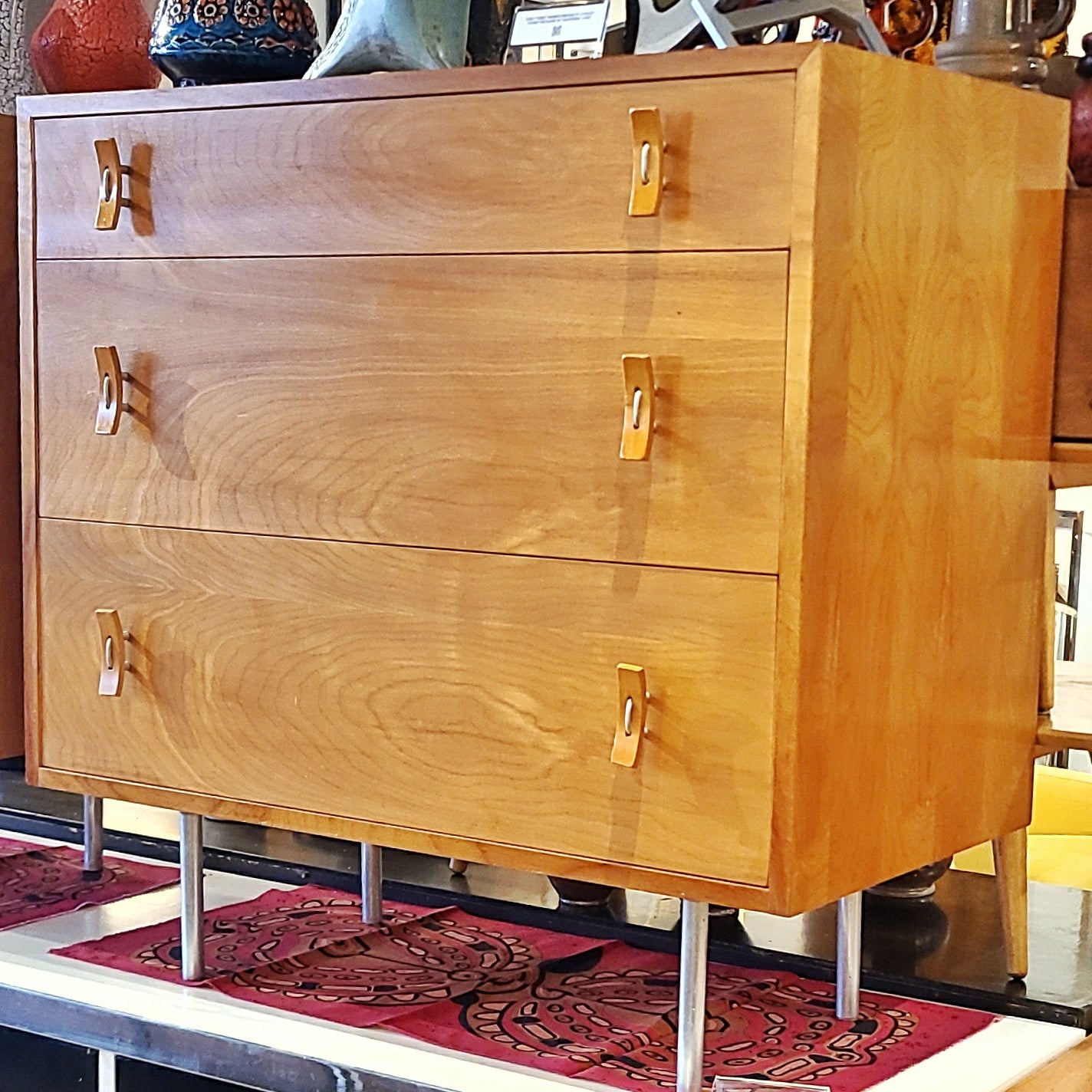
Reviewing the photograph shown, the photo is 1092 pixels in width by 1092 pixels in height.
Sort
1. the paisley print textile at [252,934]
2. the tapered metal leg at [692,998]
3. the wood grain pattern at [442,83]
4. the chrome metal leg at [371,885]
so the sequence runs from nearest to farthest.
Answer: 1. the wood grain pattern at [442,83]
2. the tapered metal leg at [692,998]
3. the paisley print textile at [252,934]
4. the chrome metal leg at [371,885]

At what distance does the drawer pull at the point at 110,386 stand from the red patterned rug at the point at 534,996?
0.49 metres

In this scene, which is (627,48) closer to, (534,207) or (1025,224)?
(534,207)

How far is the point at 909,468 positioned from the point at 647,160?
299 millimetres

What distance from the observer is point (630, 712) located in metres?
1.29

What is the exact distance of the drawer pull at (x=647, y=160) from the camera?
1236 mm

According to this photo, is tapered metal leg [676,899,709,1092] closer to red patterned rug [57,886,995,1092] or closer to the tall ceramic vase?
red patterned rug [57,886,995,1092]

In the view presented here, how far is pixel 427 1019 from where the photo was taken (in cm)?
149

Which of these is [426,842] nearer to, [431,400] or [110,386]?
[431,400]

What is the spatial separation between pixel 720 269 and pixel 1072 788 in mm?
1874

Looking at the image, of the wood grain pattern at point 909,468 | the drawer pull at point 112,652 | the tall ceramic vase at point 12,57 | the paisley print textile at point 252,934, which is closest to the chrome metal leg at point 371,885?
the paisley print textile at point 252,934

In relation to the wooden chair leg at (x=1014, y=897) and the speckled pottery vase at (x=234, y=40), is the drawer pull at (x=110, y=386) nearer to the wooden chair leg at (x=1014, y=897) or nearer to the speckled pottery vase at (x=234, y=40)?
the speckled pottery vase at (x=234, y=40)

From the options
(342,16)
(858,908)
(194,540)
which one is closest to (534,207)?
(342,16)

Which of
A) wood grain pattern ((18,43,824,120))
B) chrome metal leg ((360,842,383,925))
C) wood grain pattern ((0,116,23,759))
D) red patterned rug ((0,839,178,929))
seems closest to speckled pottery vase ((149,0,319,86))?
wood grain pattern ((18,43,824,120))

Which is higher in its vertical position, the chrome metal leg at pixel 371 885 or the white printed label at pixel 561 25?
the white printed label at pixel 561 25
